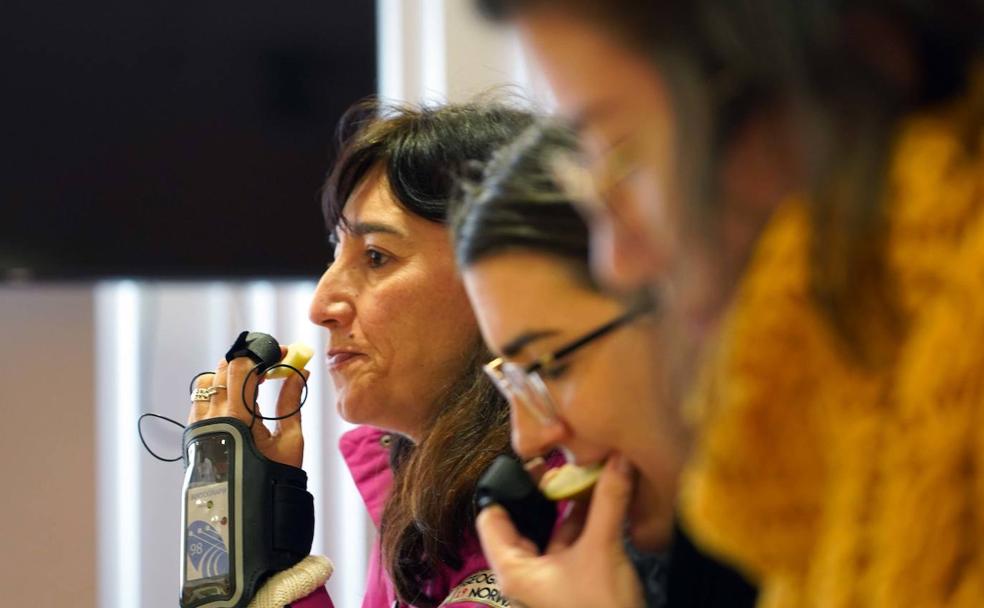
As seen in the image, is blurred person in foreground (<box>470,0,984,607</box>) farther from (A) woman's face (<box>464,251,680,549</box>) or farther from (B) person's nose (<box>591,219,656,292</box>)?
(A) woman's face (<box>464,251,680,549</box>)

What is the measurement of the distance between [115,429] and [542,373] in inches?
51.9

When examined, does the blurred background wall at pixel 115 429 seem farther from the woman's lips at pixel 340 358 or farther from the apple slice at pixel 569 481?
the apple slice at pixel 569 481

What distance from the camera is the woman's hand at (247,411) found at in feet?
5.34

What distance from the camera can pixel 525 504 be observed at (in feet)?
3.84

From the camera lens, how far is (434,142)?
166 centimetres

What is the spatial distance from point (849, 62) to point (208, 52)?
1794 millimetres

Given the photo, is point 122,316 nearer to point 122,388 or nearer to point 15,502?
point 122,388

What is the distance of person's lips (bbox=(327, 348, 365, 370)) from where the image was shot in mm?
1641

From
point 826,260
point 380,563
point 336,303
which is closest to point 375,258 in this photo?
point 336,303

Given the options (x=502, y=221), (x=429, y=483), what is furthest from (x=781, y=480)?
(x=429, y=483)

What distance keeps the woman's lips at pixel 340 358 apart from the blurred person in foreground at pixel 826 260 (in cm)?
106

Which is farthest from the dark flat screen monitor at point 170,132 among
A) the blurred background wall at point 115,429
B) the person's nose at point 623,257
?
the person's nose at point 623,257

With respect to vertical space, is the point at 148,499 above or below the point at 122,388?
below

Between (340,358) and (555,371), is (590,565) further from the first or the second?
(340,358)
